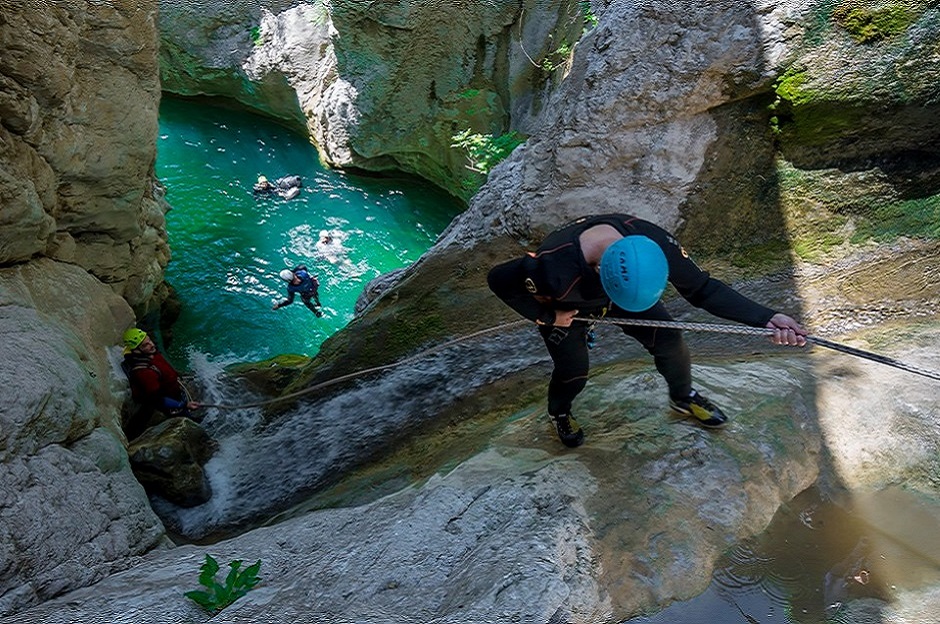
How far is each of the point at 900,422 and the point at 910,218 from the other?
2.02 m

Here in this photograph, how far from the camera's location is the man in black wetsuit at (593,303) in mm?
3002

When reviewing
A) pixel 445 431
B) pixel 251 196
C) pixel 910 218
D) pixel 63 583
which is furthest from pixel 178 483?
pixel 251 196

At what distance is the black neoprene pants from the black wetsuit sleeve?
13 cm

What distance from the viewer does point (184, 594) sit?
3.05 m

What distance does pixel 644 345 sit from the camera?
3545 mm

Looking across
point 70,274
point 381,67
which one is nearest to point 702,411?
point 70,274

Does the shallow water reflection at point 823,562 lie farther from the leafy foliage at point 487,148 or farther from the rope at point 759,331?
the leafy foliage at point 487,148

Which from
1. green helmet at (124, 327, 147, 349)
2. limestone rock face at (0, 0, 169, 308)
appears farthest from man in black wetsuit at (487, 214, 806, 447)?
green helmet at (124, 327, 147, 349)

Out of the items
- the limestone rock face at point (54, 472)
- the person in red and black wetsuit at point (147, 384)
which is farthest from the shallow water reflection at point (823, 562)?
the person in red and black wetsuit at point (147, 384)

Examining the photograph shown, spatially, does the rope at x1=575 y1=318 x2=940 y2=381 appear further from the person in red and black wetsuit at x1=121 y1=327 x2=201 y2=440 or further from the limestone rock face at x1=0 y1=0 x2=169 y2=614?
the person in red and black wetsuit at x1=121 y1=327 x2=201 y2=440

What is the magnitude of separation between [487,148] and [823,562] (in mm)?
11814

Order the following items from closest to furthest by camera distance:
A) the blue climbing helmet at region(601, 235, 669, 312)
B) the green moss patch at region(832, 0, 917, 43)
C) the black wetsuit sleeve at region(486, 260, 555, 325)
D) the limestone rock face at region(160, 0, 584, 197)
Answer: the blue climbing helmet at region(601, 235, 669, 312), the black wetsuit sleeve at region(486, 260, 555, 325), the green moss patch at region(832, 0, 917, 43), the limestone rock face at region(160, 0, 584, 197)

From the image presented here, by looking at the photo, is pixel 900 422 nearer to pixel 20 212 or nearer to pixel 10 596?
pixel 10 596

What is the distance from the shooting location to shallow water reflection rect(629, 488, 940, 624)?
2547 millimetres
